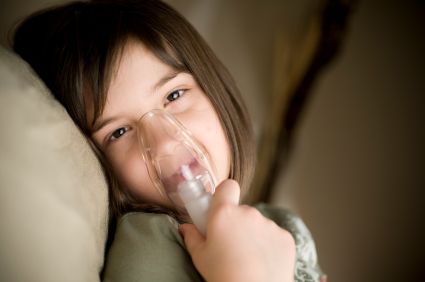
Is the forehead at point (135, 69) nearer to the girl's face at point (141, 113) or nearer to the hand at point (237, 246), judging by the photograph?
the girl's face at point (141, 113)

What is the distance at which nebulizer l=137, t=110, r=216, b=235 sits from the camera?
58 centimetres

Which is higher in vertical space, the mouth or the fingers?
the fingers

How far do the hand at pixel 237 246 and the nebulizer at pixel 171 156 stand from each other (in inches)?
3.8

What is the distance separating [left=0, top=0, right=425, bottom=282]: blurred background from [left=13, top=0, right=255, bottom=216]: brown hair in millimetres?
656

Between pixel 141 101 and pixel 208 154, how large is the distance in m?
0.15

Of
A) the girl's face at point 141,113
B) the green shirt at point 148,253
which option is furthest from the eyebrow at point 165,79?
the green shirt at point 148,253

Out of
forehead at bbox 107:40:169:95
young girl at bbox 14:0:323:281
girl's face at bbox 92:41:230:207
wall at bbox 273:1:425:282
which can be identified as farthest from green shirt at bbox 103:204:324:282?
wall at bbox 273:1:425:282

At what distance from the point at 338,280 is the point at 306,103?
70 centimetres

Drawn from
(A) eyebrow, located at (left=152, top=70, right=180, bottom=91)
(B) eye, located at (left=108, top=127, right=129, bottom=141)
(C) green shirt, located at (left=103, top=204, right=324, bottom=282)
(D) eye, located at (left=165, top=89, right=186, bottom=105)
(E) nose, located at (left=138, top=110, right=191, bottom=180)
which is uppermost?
(A) eyebrow, located at (left=152, top=70, right=180, bottom=91)

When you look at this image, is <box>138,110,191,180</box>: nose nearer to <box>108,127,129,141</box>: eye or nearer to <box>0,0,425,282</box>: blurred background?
<box>108,127,129,141</box>: eye

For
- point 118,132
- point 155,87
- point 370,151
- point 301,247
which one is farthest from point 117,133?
point 370,151

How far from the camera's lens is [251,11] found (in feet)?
5.00

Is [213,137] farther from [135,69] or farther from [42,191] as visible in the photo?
[42,191]

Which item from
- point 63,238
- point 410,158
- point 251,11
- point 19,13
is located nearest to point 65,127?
point 63,238
